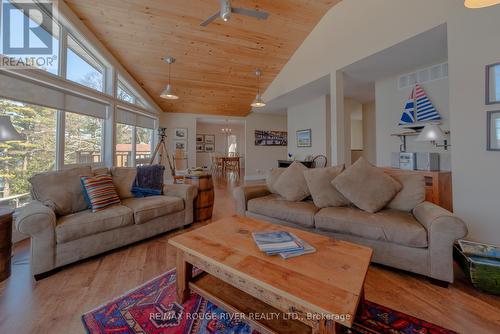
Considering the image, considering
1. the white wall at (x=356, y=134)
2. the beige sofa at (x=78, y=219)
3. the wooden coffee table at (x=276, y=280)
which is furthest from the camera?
the white wall at (x=356, y=134)

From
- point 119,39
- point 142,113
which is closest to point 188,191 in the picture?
point 119,39

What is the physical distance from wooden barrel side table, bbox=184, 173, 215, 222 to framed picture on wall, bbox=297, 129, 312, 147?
12.0 feet

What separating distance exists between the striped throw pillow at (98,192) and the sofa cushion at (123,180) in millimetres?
254

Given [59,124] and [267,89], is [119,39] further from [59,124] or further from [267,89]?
[267,89]

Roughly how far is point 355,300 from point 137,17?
4.28 m

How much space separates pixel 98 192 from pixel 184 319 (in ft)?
5.31

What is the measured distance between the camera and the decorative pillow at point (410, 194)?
192 centimetres

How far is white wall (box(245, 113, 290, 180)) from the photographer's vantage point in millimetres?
7465

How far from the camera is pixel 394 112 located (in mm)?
3732

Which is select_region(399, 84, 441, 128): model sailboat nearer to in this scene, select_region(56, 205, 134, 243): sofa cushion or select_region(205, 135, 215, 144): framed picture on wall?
select_region(56, 205, 134, 243): sofa cushion

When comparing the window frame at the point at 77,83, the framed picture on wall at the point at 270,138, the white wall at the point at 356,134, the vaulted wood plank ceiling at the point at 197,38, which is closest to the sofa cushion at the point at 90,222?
the window frame at the point at 77,83

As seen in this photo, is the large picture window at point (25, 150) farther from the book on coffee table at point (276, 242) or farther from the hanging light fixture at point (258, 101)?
the hanging light fixture at point (258, 101)

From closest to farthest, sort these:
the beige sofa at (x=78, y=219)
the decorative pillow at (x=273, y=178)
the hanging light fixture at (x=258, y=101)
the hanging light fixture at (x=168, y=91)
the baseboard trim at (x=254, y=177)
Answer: the beige sofa at (x=78, y=219) < the decorative pillow at (x=273, y=178) < the hanging light fixture at (x=168, y=91) < the hanging light fixture at (x=258, y=101) < the baseboard trim at (x=254, y=177)

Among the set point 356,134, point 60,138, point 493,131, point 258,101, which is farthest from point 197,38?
point 356,134
